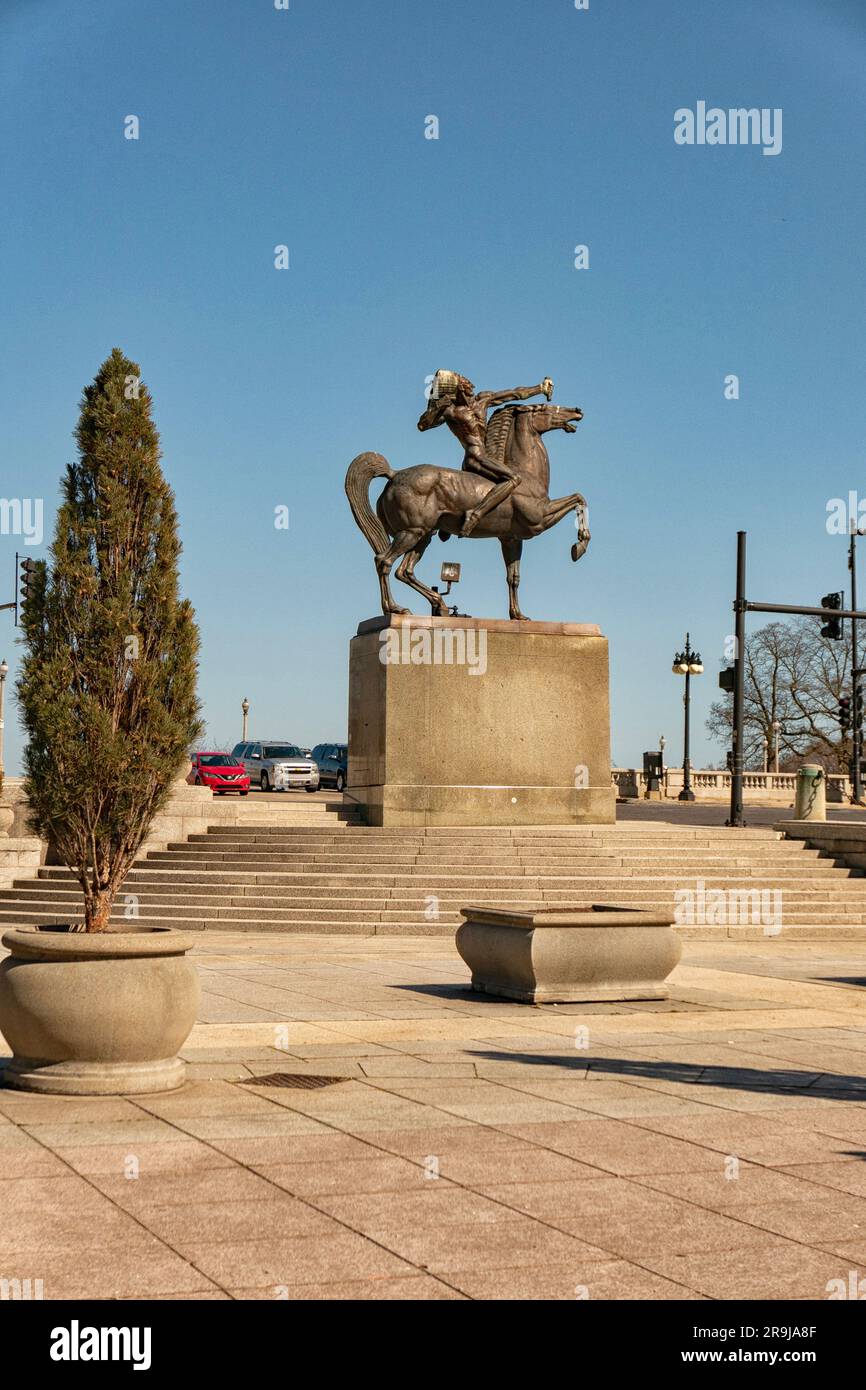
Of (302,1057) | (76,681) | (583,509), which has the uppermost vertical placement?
(583,509)

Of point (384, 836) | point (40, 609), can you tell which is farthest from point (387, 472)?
point (40, 609)

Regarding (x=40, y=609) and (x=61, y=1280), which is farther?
(x=40, y=609)

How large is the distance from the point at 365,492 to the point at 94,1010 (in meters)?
20.4

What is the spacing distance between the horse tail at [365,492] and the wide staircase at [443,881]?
19.6 ft

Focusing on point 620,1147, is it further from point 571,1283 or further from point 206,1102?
point 206,1102

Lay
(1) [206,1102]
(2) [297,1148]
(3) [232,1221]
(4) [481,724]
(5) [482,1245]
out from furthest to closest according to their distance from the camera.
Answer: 1. (4) [481,724]
2. (1) [206,1102]
3. (2) [297,1148]
4. (3) [232,1221]
5. (5) [482,1245]

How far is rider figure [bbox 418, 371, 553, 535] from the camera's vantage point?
27.0 m

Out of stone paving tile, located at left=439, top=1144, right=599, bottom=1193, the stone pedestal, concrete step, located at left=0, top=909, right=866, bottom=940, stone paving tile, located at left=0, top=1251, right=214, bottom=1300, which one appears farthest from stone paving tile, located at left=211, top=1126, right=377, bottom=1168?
the stone pedestal

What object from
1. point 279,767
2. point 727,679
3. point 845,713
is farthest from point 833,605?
point 845,713

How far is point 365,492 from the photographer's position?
27484 mm

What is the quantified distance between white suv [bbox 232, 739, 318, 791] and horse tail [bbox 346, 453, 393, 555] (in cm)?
2050

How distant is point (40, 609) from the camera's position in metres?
9.20
